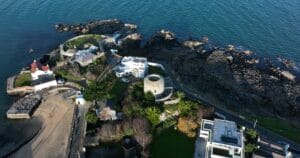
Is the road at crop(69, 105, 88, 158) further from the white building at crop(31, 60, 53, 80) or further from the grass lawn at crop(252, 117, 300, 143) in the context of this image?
the grass lawn at crop(252, 117, 300, 143)

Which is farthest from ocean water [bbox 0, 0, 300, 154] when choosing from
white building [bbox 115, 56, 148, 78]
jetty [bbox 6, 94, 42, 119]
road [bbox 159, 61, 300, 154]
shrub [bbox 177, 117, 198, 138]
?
shrub [bbox 177, 117, 198, 138]

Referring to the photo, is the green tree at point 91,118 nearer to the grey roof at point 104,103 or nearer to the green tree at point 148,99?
the grey roof at point 104,103

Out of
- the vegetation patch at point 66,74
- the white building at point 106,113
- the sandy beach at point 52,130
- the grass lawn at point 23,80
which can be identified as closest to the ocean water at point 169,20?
the grass lawn at point 23,80

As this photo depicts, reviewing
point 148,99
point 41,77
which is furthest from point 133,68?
point 41,77

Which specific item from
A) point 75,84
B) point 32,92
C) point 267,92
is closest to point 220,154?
point 267,92

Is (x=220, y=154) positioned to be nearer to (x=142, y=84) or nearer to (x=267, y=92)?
(x=142, y=84)
